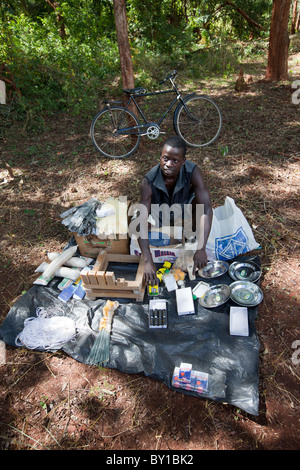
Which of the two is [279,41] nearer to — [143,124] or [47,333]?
[143,124]

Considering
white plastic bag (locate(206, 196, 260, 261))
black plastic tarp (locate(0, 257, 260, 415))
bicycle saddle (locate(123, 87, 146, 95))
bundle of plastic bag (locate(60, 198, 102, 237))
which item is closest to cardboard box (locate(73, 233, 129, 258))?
bundle of plastic bag (locate(60, 198, 102, 237))

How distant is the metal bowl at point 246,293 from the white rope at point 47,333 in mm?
1542

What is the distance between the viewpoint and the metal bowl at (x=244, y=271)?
104 inches

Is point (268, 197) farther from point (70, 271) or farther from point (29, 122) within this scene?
point (29, 122)

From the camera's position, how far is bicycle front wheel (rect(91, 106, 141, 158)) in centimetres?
445

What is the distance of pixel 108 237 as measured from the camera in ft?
9.46

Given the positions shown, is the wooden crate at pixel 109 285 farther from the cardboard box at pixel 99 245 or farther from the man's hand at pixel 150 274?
the cardboard box at pixel 99 245

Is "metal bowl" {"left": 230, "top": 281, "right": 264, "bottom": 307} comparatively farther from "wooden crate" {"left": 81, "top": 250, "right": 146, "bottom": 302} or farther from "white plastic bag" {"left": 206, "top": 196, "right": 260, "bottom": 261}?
"wooden crate" {"left": 81, "top": 250, "right": 146, "bottom": 302}

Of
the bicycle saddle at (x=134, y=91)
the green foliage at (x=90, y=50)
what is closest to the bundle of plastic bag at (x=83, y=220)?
the bicycle saddle at (x=134, y=91)

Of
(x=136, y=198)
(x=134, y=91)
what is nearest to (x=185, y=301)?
(x=136, y=198)

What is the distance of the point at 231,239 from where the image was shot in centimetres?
287

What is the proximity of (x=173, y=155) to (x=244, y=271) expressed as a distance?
141 cm

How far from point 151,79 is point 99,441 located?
7.90 metres

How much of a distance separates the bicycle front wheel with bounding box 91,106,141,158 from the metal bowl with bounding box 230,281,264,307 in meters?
3.15
